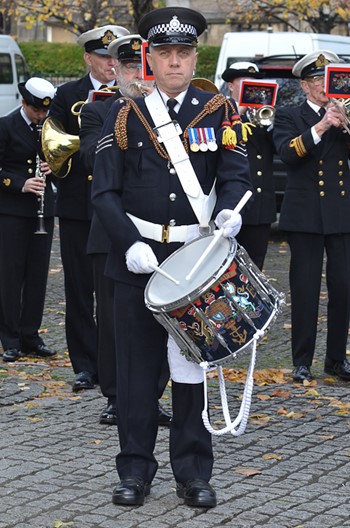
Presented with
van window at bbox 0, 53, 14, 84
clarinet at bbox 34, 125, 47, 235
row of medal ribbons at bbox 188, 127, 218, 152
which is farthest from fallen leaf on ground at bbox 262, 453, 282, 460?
van window at bbox 0, 53, 14, 84

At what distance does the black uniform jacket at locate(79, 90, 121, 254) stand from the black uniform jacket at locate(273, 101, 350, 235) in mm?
1617

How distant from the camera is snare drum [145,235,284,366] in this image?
5188 millimetres

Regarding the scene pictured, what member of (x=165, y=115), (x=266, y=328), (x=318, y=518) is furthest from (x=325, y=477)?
(x=165, y=115)

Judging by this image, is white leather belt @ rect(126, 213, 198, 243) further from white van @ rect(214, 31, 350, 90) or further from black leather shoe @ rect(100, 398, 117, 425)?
white van @ rect(214, 31, 350, 90)

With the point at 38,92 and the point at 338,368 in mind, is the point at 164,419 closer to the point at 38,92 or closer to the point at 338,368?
the point at 338,368

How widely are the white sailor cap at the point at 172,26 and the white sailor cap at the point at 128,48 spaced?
132 cm

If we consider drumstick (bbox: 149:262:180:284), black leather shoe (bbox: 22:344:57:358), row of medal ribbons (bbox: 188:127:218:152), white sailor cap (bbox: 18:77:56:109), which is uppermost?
white sailor cap (bbox: 18:77:56:109)

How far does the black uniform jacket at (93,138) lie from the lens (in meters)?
7.16

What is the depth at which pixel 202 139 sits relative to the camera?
559cm

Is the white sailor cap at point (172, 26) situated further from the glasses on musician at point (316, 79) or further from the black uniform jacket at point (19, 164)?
the black uniform jacket at point (19, 164)

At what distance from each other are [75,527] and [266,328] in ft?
3.71

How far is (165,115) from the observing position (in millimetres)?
5602

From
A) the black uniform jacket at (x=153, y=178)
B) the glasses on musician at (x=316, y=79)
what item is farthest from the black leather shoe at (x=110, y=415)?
the glasses on musician at (x=316, y=79)

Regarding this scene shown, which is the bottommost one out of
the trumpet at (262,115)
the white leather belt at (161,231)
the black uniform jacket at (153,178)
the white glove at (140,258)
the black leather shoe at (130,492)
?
the black leather shoe at (130,492)
